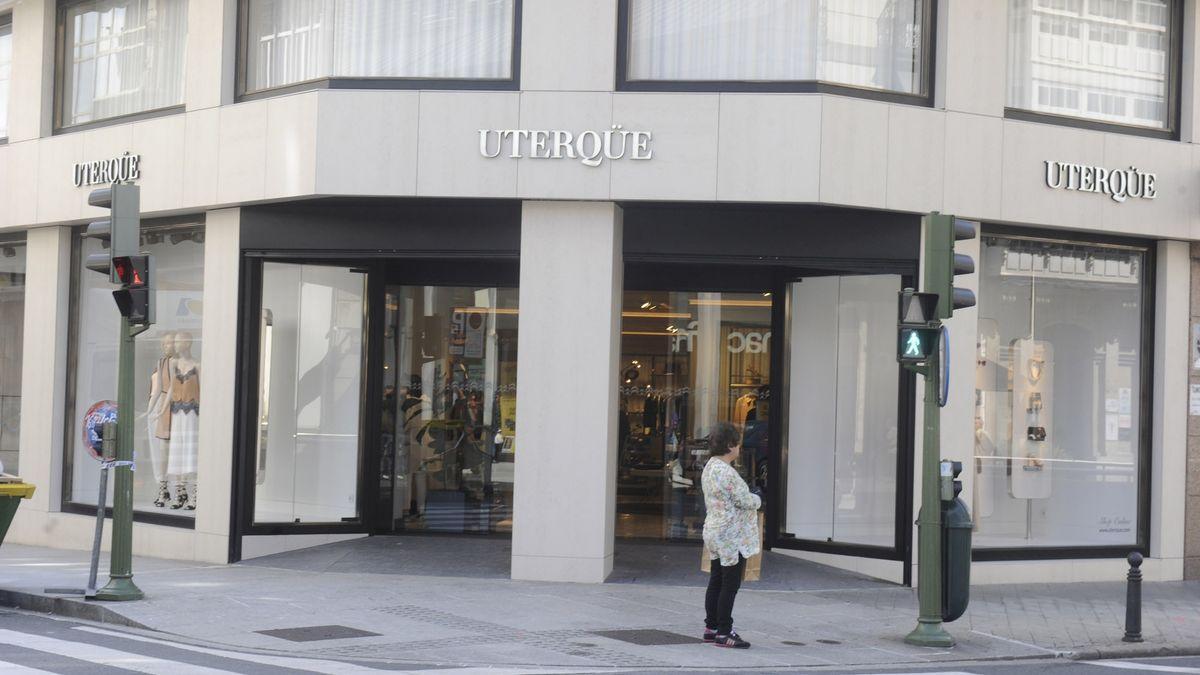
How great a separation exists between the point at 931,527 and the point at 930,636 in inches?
35.0

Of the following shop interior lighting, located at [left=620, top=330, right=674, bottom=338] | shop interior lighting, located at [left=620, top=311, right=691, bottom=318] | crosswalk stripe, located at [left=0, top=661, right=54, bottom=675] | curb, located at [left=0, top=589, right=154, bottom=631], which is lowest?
curb, located at [left=0, top=589, right=154, bottom=631]

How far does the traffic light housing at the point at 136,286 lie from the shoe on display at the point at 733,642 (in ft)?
18.8

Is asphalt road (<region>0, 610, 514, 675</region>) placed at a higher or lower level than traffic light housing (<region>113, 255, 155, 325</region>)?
lower

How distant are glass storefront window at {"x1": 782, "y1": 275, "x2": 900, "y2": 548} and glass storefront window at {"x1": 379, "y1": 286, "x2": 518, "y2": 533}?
3.56m

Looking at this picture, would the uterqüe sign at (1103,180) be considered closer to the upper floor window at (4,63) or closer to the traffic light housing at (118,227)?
the traffic light housing at (118,227)

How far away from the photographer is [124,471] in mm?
12938

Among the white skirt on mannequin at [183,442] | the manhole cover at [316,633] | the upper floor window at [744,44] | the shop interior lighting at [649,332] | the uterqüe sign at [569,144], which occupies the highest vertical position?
the upper floor window at [744,44]

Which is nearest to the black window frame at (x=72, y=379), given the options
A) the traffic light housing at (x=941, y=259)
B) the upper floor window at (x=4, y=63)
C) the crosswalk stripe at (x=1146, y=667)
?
the upper floor window at (x=4, y=63)

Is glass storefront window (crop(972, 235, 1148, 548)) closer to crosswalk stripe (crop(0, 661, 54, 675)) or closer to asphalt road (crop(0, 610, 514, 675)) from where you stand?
asphalt road (crop(0, 610, 514, 675))

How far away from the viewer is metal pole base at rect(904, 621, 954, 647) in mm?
11523

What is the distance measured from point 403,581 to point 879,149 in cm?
649

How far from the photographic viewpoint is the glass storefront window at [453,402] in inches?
693

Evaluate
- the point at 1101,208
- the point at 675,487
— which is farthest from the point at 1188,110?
the point at 675,487

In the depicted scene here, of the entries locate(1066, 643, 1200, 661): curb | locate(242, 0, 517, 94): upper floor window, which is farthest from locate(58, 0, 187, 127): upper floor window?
locate(1066, 643, 1200, 661): curb
